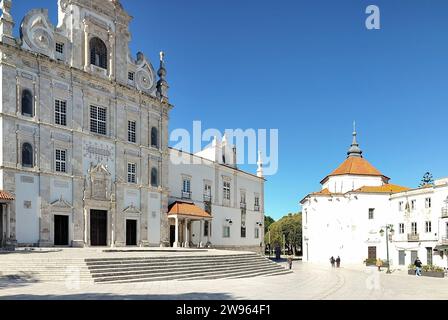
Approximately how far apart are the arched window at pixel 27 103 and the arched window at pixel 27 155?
203 centimetres

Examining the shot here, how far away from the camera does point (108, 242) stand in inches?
1378

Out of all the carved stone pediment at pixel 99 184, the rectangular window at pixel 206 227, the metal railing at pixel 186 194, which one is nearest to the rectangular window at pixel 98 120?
the carved stone pediment at pixel 99 184

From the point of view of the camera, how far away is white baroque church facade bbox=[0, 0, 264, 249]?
29562 millimetres

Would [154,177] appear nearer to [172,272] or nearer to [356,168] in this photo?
[172,272]

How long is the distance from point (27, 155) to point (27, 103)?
342 cm

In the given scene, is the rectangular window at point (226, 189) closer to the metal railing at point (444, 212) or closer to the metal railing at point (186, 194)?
the metal railing at point (186, 194)

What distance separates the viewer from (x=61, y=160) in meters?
32.3

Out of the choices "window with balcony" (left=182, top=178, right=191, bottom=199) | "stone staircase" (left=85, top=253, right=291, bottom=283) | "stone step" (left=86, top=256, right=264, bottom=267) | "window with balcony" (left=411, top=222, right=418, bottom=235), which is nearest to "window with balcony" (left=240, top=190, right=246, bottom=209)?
"window with balcony" (left=182, top=178, right=191, bottom=199)

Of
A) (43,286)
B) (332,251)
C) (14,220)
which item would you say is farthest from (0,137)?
(332,251)

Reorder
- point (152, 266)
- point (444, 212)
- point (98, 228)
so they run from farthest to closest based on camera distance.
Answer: point (444, 212), point (98, 228), point (152, 266)

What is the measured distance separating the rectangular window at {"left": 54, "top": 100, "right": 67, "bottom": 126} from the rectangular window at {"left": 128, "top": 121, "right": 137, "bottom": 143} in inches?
242

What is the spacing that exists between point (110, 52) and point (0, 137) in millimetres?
11838

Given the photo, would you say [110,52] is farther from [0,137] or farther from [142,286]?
[142,286]

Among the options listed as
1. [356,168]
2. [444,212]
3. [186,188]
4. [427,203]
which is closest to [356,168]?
[356,168]
